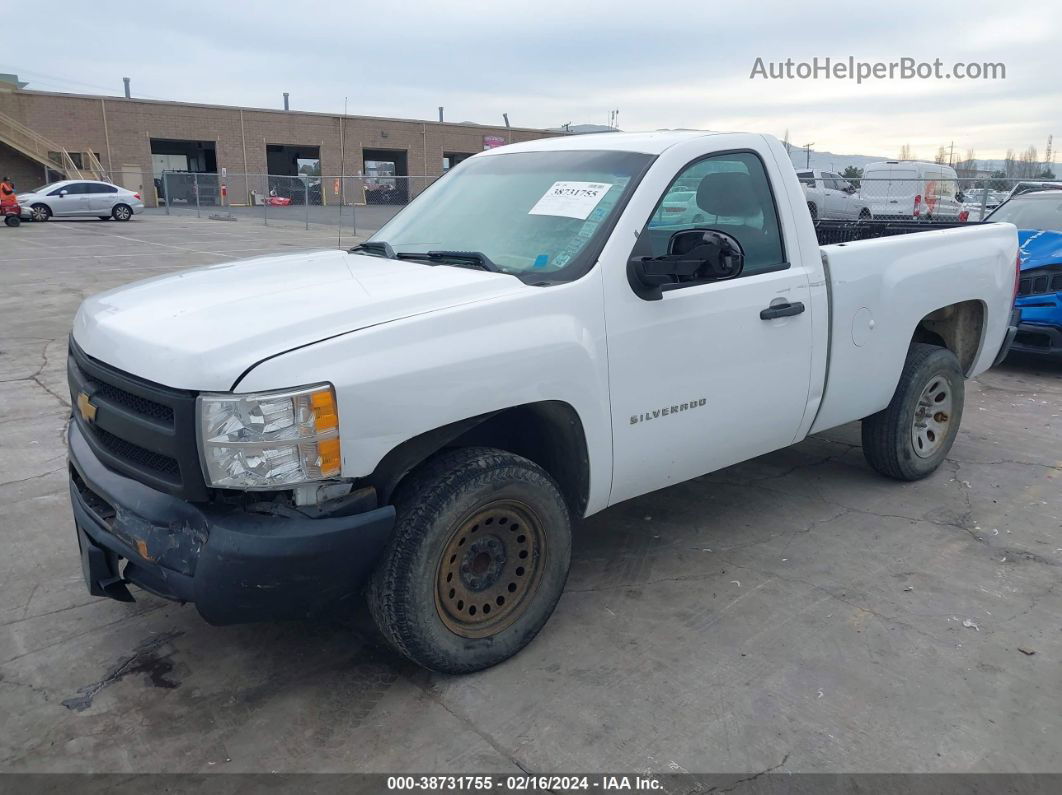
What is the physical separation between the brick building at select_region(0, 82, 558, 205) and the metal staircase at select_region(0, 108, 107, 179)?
4cm

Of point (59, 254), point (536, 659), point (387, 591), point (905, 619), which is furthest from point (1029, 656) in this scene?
point (59, 254)

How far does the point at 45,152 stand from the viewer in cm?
3716

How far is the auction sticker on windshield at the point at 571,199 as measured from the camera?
3.56m

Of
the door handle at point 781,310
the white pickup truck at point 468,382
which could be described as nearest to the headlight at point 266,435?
the white pickup truck at point 468,382

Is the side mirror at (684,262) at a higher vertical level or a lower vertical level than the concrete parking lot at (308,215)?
lower

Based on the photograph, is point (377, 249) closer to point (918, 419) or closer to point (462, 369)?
point (462, 369)

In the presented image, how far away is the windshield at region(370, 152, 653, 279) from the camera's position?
345cm

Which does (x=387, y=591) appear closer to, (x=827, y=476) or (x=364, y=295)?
(x=364, y=295)

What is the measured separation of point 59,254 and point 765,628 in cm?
1888

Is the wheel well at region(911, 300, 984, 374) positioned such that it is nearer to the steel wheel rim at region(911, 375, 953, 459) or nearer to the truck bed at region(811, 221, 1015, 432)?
the truck bed at region(811, 221, 1015, 432)

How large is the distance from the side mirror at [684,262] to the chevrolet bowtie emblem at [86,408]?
2.07m

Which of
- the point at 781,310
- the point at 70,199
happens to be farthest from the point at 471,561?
the point at 70,199

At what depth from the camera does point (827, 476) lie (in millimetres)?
5414

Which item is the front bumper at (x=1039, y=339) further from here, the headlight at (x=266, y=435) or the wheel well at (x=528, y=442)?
the headlight at (x=266, y=435)
